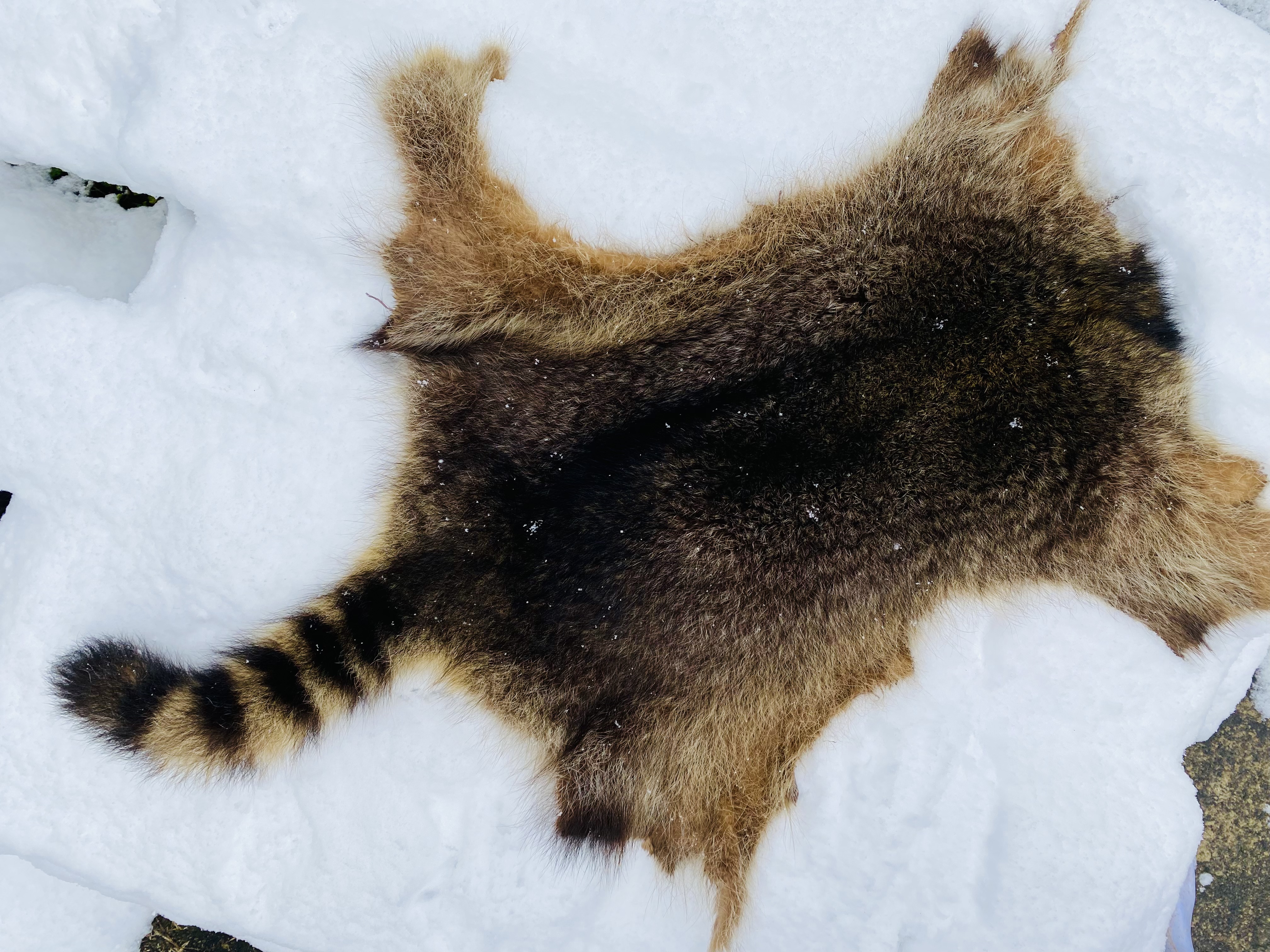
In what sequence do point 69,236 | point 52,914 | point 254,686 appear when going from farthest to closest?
point 69,236
point 52,914
point 254,686

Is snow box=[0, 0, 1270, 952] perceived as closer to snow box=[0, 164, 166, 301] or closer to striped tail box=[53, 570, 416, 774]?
striped tail box=[53, 570, 416, 774]

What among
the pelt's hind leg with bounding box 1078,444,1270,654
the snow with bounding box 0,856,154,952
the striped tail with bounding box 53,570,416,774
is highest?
the pelt's hind leg with bounding box 1078,444,1270,654

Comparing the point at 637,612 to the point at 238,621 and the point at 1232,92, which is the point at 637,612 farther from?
the point at 1232,92

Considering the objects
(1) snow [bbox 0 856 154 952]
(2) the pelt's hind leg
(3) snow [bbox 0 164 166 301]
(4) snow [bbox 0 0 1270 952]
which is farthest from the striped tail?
(2) the pelt's hind leg

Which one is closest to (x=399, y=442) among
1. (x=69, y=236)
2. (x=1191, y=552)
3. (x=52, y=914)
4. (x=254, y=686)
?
(x=254, y=686)

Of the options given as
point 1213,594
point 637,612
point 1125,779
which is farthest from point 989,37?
point 1125,779

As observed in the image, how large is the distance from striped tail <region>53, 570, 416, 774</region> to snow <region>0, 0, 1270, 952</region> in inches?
4.6

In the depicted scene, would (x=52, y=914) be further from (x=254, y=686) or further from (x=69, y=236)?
(x=69, y=236)

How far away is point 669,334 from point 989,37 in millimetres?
1594

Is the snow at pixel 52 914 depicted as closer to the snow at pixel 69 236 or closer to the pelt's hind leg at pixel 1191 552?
the snow at pixel 69 236

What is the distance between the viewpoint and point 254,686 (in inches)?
82.5

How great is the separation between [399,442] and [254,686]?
2.84 feet

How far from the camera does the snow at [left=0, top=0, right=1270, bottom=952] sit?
2242 millimetres

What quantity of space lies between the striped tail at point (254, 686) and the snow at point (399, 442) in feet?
0.39
